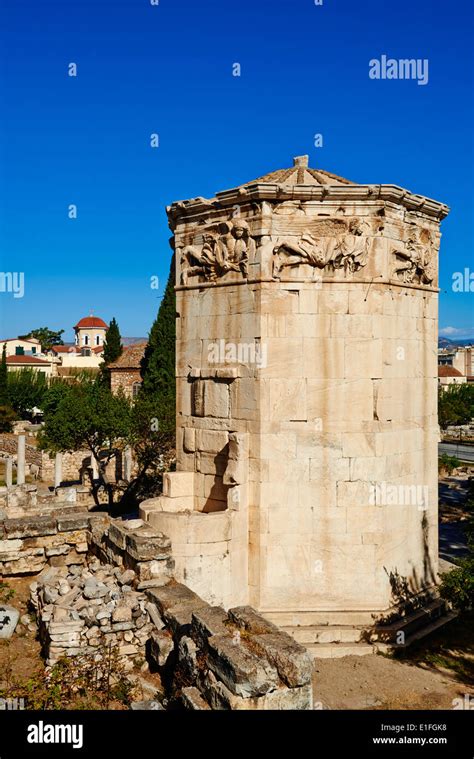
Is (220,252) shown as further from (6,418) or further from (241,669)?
(6,418)

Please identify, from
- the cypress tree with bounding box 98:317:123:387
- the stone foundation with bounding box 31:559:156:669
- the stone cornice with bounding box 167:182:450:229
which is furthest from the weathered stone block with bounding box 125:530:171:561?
the cypress tree with bounding box 98:317:123:387

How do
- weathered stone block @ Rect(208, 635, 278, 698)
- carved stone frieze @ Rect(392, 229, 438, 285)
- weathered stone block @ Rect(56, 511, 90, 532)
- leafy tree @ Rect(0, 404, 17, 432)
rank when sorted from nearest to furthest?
weathered stone block @ Rect(208, 635, 278, 698) < weathered stone block @ Rect(56, 511, 90, 532) < carved stone frieze @ Rect(392, 229, 438, 285) < leafy tree @ Rect(0, 404, 17, 432)

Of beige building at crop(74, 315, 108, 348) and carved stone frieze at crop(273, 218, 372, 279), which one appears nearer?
carved stone frieze at crop(273, 218, 372, 279)

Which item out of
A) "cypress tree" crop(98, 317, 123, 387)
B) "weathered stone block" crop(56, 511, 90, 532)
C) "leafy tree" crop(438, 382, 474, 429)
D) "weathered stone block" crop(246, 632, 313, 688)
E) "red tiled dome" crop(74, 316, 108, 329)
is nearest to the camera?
"weathered stone block" crop(246, 632, 313, 688)

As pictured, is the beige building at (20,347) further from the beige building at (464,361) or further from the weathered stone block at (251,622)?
the weathered stone block at (251,622)

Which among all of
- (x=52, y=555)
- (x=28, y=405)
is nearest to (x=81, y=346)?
(x=28, y=405)

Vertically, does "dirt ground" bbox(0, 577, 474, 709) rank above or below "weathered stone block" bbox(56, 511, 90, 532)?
below

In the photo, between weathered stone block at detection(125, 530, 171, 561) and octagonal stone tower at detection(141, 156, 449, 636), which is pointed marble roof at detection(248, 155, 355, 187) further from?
weathered stone block at detection(125, 530, 171, 561)

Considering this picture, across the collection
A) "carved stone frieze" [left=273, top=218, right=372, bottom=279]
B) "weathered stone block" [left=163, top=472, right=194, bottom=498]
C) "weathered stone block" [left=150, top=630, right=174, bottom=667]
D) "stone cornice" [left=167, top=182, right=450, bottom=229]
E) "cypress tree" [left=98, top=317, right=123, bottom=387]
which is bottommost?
"weathered stone block" [left=150, top=630, right=174, bottom=667]

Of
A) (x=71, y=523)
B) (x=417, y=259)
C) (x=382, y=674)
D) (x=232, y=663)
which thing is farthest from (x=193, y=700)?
(x=417, y=259)

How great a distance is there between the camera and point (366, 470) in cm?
957

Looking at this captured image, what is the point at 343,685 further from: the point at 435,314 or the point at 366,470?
the point at 435,314

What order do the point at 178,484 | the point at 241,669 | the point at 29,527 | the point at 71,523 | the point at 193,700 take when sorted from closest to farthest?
the point at 241,669 < the point at 193,700 < the point at 29,527 < the point at 71,523 < the point at 178,484

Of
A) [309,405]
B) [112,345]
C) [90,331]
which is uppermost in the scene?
[90,331]
